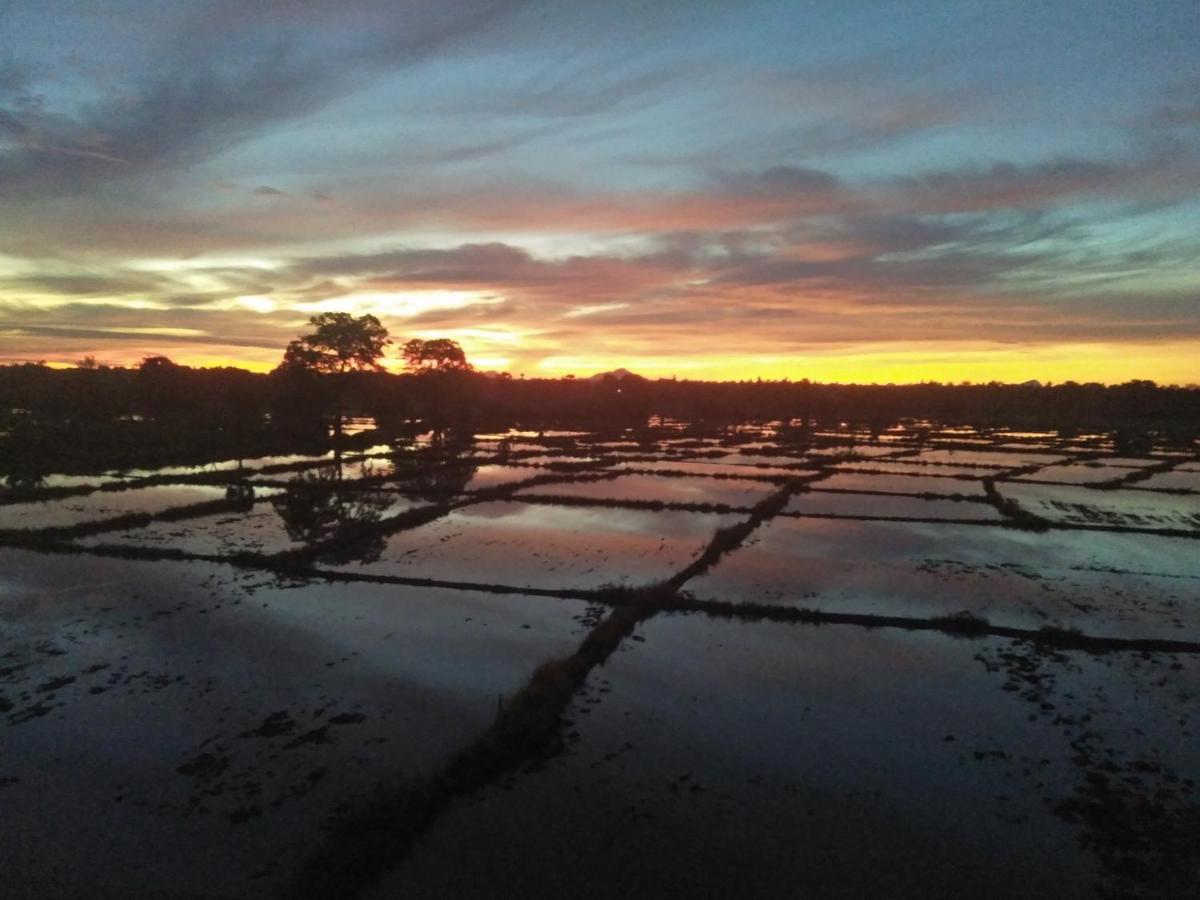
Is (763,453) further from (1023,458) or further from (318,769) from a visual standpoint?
(318,769)

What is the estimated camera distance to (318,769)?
6.70 m

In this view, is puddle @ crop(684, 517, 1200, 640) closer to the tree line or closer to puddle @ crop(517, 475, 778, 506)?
puddle @ crop(517, 475, 778, 506)

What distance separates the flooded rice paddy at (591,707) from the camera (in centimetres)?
556

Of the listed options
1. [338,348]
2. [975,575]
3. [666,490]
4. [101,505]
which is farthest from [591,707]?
[338,348]

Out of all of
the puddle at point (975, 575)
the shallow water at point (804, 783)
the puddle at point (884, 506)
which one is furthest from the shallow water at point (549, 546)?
the shallow water at point (804, 783)

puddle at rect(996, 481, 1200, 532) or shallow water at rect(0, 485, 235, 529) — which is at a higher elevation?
shallow water at rect(0, 485, 235, 529)

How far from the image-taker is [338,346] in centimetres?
5122

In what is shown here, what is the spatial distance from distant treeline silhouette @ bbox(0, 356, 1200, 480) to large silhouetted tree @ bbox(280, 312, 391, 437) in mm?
441

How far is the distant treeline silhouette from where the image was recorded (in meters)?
35.9

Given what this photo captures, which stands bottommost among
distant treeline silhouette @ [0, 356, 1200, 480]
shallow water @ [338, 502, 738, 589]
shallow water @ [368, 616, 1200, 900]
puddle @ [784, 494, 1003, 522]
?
shallow water @ [368, 616, 1200, 900]

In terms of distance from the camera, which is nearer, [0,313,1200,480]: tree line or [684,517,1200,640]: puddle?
[684,517,1200,640]: puddle

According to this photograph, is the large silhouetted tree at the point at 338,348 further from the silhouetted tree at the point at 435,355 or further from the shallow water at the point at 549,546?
the shallow water at the point at 549,546

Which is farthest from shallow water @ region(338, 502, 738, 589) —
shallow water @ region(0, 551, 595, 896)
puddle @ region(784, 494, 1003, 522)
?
puddle @ region(784, 494, 1003, 522)

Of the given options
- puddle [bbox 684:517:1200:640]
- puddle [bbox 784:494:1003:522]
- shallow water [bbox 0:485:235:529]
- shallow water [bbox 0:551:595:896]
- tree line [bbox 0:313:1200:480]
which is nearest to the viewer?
shallow water [bbox 0:551:595:896]
